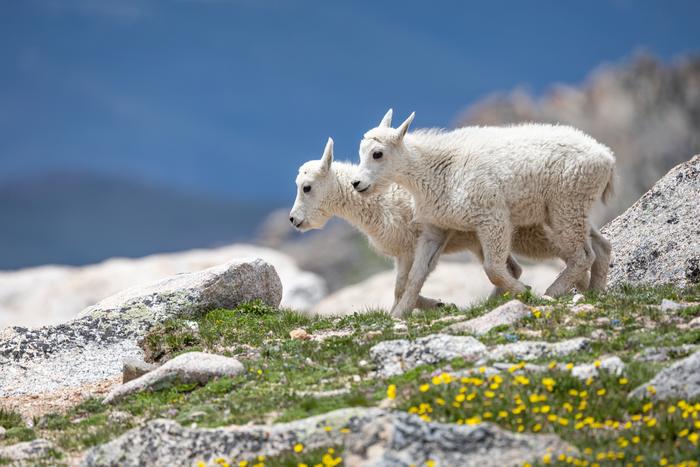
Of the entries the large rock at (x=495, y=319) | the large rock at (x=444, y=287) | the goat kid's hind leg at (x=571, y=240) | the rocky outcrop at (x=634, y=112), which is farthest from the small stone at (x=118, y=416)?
the rocky outcrop at (x=634, y=112)

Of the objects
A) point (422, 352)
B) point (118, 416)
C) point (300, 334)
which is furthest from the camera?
point (300, 334)

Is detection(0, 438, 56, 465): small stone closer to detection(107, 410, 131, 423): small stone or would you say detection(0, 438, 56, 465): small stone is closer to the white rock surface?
detection(107, 410, 131, 423): small stone

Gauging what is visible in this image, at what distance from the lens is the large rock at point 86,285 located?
5791cm

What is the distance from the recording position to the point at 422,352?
11.6 metres

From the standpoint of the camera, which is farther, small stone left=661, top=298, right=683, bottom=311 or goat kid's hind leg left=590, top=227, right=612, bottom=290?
goat kid's hind leg left=590, top=227, right=612, bottom=290

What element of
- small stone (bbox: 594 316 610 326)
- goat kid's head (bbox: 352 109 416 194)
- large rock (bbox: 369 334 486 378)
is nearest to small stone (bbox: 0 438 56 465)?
large rock (bbox: 369 334 486 378)

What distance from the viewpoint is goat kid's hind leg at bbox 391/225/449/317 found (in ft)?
53.7

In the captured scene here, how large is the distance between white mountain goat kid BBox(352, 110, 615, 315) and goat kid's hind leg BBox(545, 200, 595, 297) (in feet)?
0.05

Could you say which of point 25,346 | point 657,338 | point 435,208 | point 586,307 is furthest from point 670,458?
point 25,346

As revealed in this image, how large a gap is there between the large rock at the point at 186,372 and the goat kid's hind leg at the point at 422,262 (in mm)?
4368

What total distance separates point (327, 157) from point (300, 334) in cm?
467

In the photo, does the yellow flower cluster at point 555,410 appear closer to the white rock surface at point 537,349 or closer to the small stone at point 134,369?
the white rock surface at point 537,349

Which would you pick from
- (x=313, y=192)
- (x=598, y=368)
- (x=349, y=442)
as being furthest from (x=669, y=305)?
(x=313, y=192)

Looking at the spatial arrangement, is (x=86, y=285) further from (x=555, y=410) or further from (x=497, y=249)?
(x=555, y=410)
